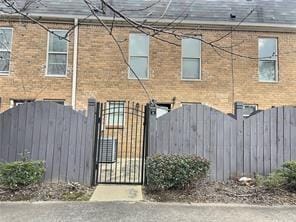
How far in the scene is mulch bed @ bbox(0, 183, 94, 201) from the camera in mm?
7328

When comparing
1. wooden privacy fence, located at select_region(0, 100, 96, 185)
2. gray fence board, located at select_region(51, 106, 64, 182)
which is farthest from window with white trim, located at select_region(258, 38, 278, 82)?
gray fence board, located at select_region(51, 106, 64, 182)

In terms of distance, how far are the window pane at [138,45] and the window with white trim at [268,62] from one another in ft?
15.8

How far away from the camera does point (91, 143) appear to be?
8.52m

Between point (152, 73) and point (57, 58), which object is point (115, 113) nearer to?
point (152, 73)

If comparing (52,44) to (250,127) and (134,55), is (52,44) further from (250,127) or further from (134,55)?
(250,127)

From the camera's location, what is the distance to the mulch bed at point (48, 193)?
7.33 meters

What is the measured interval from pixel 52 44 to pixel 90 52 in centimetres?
162

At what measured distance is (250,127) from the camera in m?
8.92

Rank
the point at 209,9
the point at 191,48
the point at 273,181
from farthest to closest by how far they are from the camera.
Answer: the point at 209,9, the point at 191,48, the point at 273,181

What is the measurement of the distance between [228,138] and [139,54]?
24.7 feet

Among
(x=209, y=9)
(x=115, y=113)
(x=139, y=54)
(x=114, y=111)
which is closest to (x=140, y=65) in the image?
(x=139, y=54)

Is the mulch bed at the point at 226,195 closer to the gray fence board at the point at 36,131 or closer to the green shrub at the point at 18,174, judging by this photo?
the green shrub at the point at 18,174

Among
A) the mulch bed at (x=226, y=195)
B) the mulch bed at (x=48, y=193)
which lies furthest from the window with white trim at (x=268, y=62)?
the mulch bed at (x=48, y=193)

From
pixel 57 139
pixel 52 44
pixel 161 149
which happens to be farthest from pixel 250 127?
pixel 52 44
